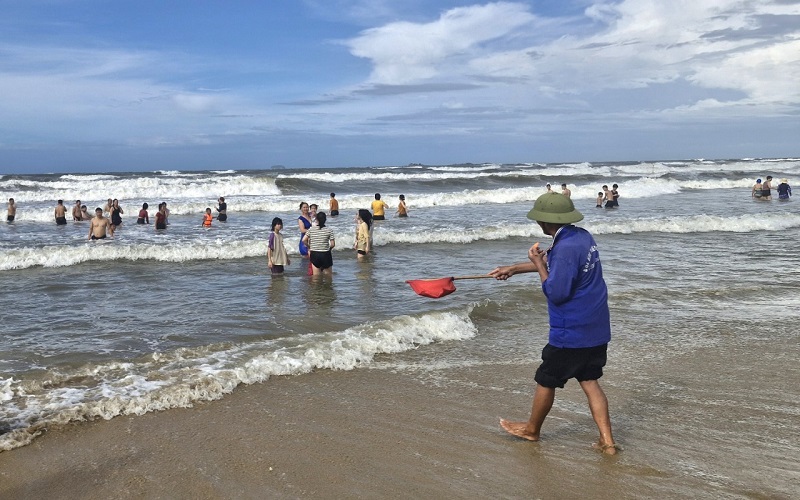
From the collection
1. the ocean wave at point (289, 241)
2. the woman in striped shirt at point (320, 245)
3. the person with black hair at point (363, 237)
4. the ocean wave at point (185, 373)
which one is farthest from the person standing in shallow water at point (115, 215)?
the ocean wave at point (185, 373)

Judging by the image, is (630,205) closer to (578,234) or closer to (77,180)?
(578,234)

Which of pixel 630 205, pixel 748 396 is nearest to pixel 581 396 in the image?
pixel 748 396

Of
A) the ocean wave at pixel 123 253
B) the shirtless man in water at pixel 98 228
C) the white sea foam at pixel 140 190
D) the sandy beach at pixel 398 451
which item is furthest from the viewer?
the white sea foam at pixel 140 190

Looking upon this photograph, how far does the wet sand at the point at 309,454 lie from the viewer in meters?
3.75

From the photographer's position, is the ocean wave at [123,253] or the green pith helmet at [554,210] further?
the ocean wave at [123,253]

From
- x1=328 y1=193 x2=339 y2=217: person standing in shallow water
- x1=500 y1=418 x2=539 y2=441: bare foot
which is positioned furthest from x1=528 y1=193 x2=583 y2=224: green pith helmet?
x1=328 y1=193 x2=339 y2=217: person standing in shallow water

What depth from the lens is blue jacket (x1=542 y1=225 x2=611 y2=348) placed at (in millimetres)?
3785

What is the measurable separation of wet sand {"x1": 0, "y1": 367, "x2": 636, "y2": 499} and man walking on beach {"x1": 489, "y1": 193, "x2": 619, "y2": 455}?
2.02ft

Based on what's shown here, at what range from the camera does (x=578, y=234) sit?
12.7 ft

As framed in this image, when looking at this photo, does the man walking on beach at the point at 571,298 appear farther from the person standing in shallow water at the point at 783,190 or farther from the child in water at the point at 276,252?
the person standing in shallow water at the point at 783,190

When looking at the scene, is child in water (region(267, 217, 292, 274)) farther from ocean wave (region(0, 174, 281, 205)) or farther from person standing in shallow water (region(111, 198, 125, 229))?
ocean wave (region(0, 174, 281, 205))

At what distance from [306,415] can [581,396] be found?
2.27m

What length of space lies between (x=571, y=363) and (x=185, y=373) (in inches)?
143

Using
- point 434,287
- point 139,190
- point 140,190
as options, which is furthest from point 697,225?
point 139,190
